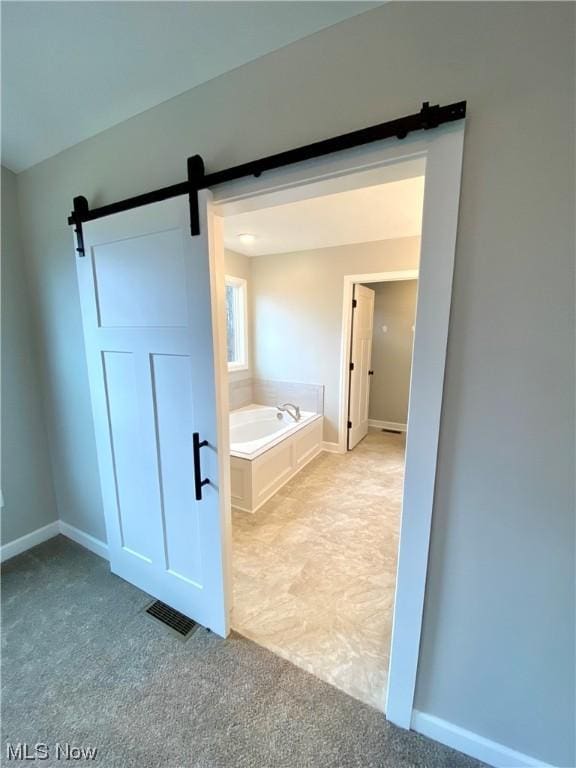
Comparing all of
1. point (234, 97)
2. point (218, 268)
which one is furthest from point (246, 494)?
point (234, 97)

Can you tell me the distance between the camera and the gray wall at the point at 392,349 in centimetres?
460

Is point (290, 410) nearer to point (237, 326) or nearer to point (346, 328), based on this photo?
point (346, 328)

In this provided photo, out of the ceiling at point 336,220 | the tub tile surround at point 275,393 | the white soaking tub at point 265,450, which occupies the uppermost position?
the ceiling at point 336,220

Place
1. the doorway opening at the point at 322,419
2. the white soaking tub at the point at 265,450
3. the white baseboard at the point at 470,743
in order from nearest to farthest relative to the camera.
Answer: the white baseboard at the point at 470,743
the doorway opening at the point at 322,419
the white soaking tub at the point at 265,450

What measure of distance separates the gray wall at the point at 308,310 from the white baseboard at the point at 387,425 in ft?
4.60

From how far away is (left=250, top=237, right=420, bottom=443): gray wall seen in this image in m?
3.57

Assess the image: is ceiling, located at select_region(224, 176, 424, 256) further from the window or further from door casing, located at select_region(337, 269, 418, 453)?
the window

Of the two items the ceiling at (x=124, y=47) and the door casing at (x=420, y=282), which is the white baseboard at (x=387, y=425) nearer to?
the door casing at (x=420, y=282)

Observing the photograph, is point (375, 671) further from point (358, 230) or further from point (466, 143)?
point (358, 230)

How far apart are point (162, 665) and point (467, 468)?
1.63 metres

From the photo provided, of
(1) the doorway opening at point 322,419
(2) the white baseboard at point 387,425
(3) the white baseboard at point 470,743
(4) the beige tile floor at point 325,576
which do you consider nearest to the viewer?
(3) the white baseboard at point 470,743

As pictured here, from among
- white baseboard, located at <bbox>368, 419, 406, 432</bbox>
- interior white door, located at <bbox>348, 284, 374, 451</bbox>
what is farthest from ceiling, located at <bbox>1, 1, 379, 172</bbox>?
white baseboard, located at <bbox>368, 419, 406, 432</bbox>
